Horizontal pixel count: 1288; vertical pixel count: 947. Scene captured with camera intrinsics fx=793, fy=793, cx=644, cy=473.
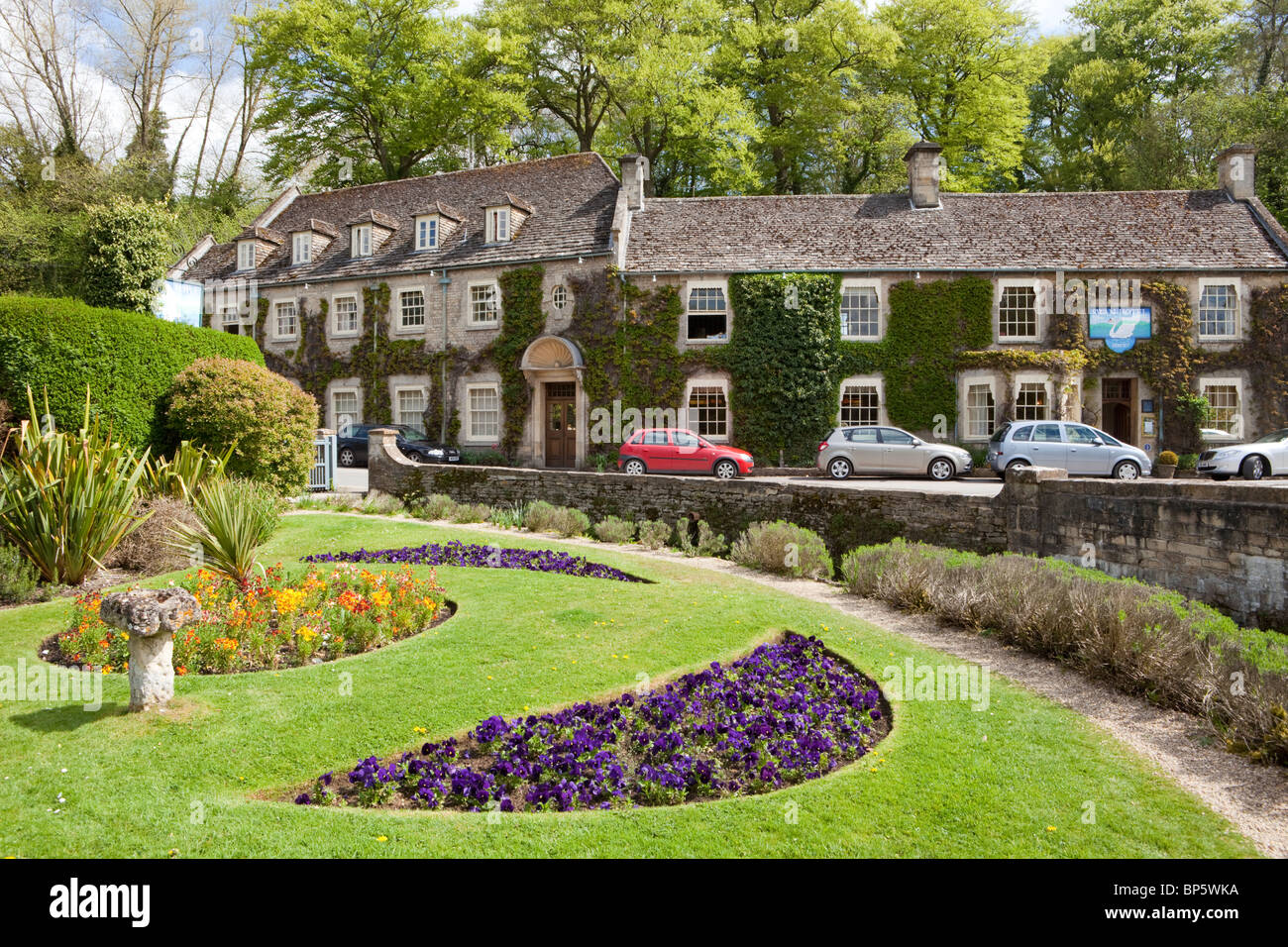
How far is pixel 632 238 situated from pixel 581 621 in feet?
66.2

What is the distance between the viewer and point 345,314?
96.1 feet

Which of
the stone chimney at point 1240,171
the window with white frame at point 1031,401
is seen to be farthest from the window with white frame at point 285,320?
the stone chimney at point 1240,171

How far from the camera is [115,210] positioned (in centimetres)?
2498

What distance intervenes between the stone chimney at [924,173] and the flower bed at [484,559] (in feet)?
66.8

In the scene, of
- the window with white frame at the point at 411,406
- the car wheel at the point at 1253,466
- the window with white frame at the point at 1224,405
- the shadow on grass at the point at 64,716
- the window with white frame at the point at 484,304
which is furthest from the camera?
the window with white frame at the point at 411,406

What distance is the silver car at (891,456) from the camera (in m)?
21.0

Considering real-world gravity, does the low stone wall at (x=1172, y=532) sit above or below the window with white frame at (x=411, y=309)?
below

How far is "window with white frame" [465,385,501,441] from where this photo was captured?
27.1 meters

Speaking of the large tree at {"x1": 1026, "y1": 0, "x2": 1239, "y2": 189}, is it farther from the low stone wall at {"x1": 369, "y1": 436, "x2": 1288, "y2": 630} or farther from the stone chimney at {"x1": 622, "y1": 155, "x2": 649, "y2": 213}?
the low stone wall at {"x1": 369, "y1": 436, "x2": 1288, "y2": 630}

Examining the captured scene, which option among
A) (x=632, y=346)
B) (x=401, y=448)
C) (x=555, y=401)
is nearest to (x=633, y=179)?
(x=632, y=346)

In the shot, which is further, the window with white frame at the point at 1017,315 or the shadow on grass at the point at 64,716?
the window with white frame at the point at 1017,315

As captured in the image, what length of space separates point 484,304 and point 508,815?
Answer: 24363 millimetres

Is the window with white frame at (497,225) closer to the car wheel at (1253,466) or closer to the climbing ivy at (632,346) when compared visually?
the climbing ivy at (632,346)

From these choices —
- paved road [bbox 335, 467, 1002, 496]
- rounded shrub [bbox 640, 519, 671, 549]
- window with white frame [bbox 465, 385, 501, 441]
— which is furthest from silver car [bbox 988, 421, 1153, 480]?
window with white frame [bbox 465, 385, 501, 441]
